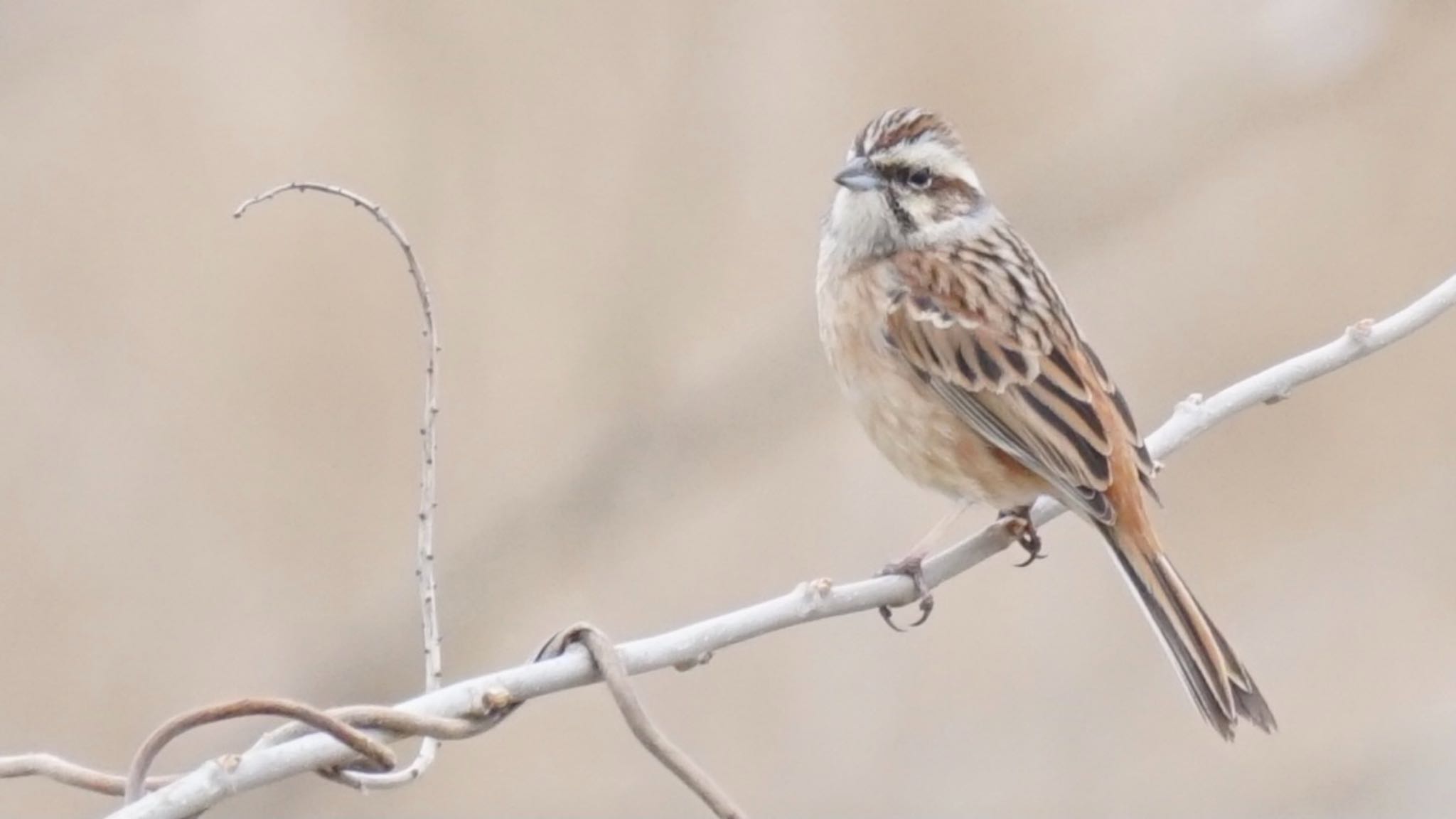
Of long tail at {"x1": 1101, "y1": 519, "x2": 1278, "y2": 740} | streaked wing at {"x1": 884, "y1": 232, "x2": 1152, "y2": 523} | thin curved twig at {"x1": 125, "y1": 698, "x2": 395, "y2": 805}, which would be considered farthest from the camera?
streaked wing at {"x1": 884, "y1": 232, "x2": 1152, "y2": 523}

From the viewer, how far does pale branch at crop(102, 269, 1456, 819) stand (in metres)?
2.08

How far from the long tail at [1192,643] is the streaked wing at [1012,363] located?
5.0 inches

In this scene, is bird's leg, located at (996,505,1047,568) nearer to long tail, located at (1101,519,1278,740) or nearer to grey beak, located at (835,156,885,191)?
long tail, located at (1101,519,1278,740)

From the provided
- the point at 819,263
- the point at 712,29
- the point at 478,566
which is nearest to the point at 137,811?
the point at 819,263

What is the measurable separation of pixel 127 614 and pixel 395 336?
4.22ft

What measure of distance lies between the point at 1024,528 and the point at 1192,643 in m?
0.41

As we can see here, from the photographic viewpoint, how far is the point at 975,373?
→ 4.06m

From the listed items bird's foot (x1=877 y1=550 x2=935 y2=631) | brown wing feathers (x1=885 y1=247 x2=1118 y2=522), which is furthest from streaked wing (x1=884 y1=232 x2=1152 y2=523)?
bird's foot (x1=877 y1=550 x2=935 y2=631)

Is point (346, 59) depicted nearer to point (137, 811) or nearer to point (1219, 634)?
point (1219, 634)

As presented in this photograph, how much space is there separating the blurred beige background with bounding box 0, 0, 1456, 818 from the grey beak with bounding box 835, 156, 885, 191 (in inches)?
67.5

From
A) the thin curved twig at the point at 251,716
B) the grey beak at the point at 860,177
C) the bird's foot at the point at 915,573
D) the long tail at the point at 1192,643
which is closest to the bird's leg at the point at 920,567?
the bird's foot at the point at 915,573

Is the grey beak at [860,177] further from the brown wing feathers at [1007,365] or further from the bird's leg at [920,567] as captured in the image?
the bird's leg at [920,567]

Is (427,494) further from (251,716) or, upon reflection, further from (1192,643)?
(1192,643)

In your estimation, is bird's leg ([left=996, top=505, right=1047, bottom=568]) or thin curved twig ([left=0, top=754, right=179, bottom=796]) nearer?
thin curved twig ([left=0, top=754, right=179, bottom=796])
